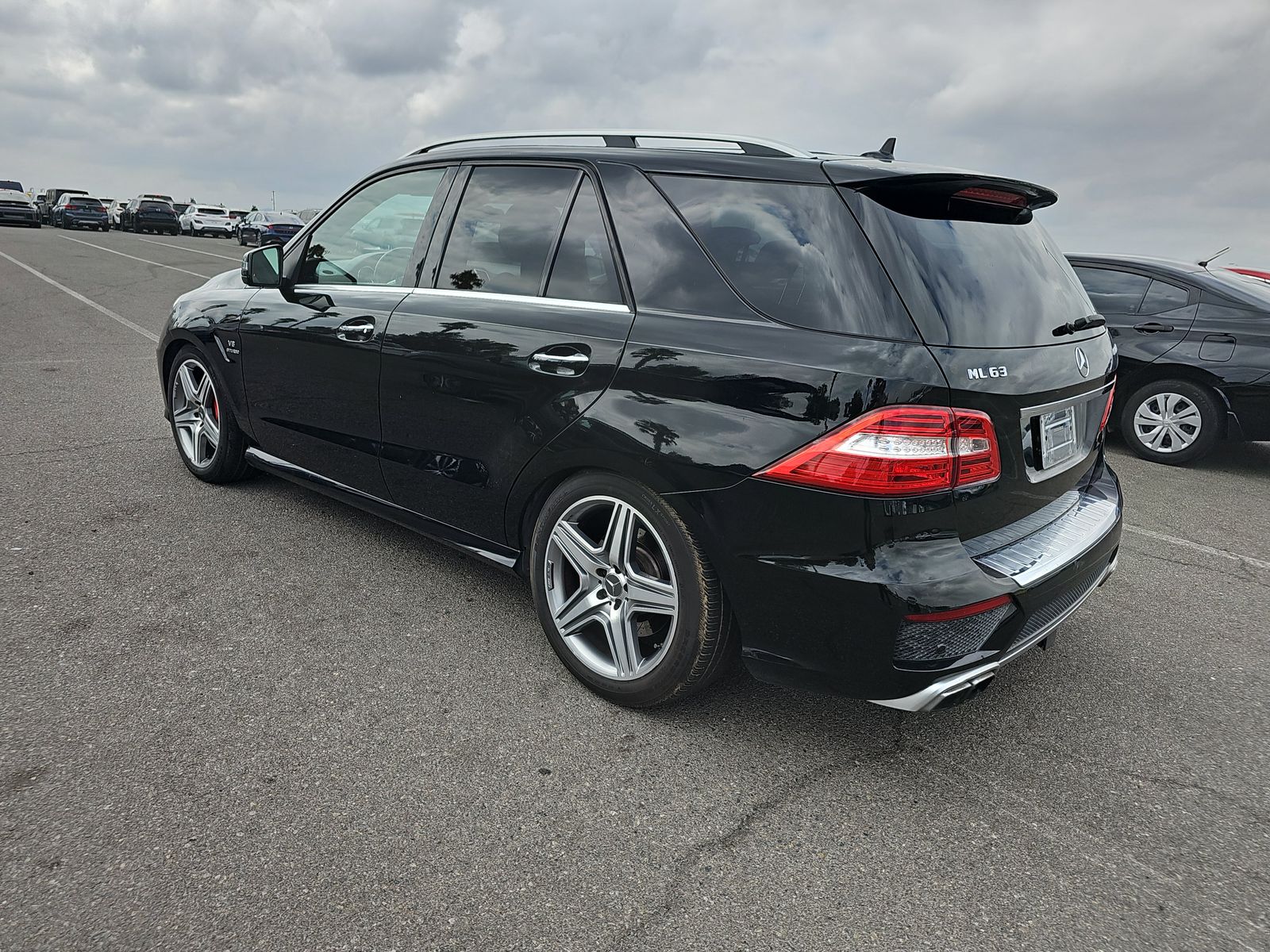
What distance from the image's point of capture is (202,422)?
472 centimetres

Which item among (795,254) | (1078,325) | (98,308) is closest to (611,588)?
(795,254)

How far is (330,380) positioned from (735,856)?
2.56m

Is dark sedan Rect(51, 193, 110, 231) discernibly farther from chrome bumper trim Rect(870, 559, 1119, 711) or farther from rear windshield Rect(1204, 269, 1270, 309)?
chrome bumper trim Rect(870, 559, 1119, 711)

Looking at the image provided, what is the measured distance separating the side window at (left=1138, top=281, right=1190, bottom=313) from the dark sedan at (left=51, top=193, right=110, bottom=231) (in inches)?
1872

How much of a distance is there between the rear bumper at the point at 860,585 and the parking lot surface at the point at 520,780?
0.41 m

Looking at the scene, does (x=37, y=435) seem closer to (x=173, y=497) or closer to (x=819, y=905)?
(x=173, y=497)

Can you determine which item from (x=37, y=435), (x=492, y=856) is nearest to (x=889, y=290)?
(x=492, y=856)

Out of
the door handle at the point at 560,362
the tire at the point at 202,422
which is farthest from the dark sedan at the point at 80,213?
the door handle at the point at 560,362

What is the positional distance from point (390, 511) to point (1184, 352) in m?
6.11

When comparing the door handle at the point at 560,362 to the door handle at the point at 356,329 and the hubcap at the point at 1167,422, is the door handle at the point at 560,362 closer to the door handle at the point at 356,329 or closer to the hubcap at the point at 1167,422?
the door handle at the point at 356,329

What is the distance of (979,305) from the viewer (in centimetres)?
243

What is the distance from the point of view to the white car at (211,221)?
4419 centimetres

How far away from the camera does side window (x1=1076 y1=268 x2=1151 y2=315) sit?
275 inches

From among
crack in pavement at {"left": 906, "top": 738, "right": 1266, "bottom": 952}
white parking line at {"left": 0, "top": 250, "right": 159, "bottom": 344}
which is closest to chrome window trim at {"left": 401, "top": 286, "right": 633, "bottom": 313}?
crack in pavement at {"left": 906, "top": 738, "right": 1266, "bottom": 952}
